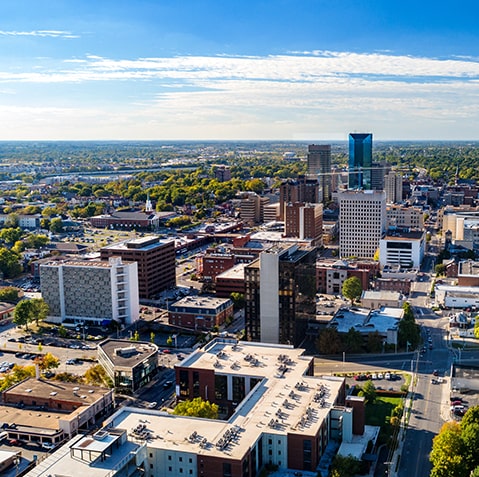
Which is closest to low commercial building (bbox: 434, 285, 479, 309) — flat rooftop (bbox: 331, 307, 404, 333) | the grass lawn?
flat rooftop (bbox: 331, 307, 404, 333)

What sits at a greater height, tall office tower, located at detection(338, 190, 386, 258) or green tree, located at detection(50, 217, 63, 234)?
tall office tower, located at detection(338, 190, 386, 258)

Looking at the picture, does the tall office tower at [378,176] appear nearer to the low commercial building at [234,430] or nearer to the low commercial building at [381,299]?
the low commercial building at [381,299]

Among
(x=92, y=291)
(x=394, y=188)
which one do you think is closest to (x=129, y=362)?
(x=92, y=291)

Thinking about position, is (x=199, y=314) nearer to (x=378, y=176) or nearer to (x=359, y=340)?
(x=359, y=340)

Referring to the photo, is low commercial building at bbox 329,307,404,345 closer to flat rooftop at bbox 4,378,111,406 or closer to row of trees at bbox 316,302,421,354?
row of trees at bbox 316,302,421,354

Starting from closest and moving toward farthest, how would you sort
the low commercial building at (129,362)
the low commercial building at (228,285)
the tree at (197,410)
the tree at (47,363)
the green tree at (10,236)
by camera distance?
the tree at (197,410)
the low commercial building at (129,362)
the tree at (47,363)
the low commercial building at (228,285)
the green tree at (10,236)

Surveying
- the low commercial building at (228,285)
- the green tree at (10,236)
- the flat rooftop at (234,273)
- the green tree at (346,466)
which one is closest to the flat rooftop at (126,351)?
the low commercial building at (228,285)
